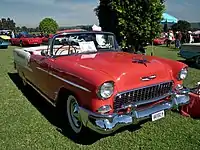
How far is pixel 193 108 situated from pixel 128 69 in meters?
1.82

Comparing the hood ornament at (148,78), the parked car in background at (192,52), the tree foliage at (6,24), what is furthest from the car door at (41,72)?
the tree foliage at (6,24)

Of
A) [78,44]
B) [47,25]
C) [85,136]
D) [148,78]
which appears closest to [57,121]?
[85,136]

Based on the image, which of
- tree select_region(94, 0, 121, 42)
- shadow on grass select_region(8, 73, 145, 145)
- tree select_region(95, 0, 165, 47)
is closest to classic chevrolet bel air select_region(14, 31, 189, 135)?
shadow on grass select_region(8, 73, 145, 145)

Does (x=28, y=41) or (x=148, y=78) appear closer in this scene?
(x=148, y=78)

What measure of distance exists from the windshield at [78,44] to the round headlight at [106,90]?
176cm

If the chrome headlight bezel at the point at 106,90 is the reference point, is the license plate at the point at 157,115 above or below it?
below

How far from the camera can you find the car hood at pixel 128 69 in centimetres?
358

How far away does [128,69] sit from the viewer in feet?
12.2

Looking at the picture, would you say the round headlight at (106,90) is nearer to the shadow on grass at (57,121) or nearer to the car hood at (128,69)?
the car hood at (128,69)

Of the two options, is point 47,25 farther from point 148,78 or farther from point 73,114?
point 148,78

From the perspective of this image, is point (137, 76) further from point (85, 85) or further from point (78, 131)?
point (78, 131)

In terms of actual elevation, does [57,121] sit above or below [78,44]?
below

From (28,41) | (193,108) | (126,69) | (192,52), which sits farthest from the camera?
(28,41)

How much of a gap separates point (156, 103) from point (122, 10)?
483 cm
